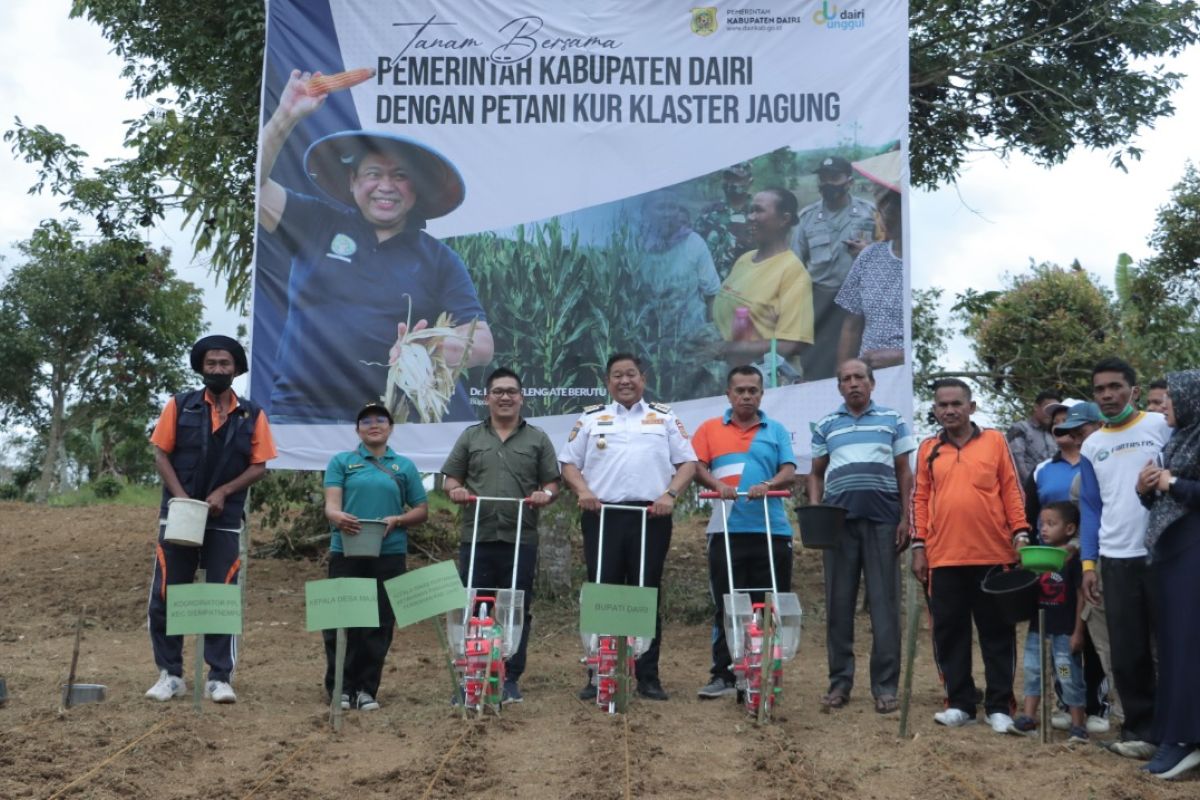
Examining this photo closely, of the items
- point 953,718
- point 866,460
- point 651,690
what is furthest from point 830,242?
point 953,718

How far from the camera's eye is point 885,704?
5816 millimetres

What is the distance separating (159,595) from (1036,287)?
1090 cm

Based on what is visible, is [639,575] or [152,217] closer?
[639,575]

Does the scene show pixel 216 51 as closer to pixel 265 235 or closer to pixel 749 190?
pixel 265 235

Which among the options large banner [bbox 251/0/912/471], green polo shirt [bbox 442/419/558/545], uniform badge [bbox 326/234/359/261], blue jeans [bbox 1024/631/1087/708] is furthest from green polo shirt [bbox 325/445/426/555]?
blue jeans [bbox 1024/631/1087/708]

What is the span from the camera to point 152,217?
393 inches

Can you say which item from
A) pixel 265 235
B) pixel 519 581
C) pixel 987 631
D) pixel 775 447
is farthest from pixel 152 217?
pixel 987 631

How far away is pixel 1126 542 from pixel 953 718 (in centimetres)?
115

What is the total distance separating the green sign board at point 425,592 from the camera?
17.7 feet

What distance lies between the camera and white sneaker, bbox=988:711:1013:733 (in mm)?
5410

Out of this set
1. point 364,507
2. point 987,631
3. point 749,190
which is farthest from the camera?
point 749,190

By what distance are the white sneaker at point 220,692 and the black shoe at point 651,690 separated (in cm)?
194

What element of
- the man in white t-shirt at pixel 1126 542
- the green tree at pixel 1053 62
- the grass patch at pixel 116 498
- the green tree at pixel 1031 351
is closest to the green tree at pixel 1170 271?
the green tree at pixel 1031 351

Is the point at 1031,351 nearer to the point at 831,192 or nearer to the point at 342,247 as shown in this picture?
the point at 831,192
